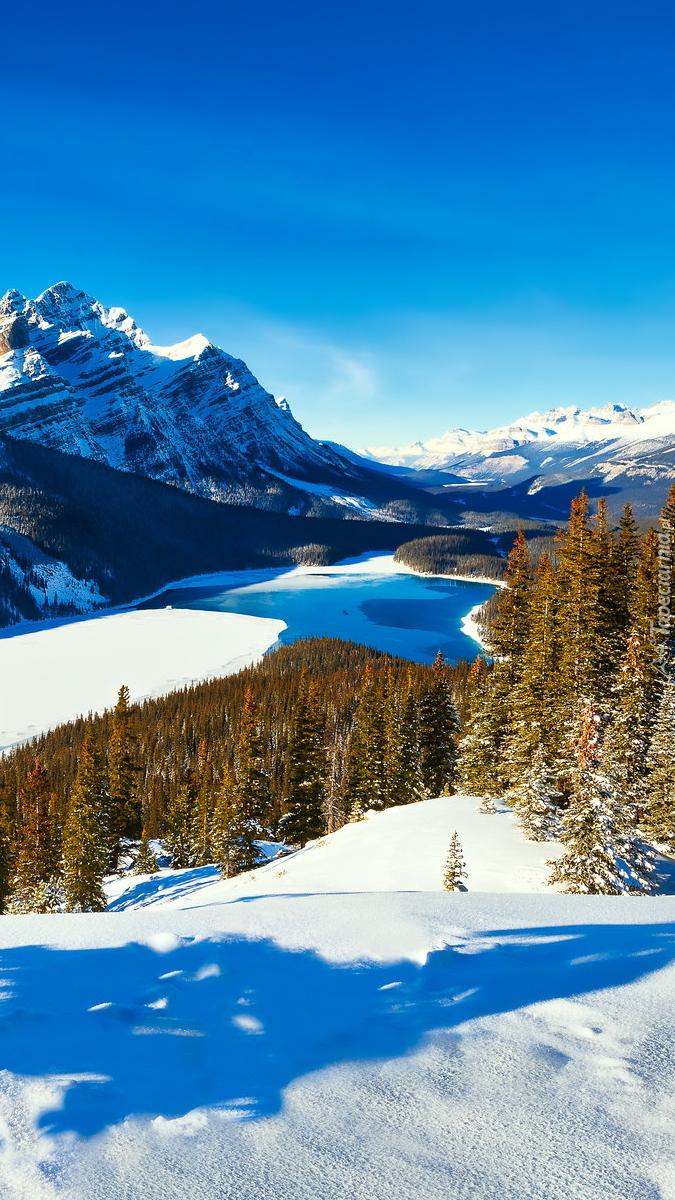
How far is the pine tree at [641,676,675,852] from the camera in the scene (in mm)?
20906

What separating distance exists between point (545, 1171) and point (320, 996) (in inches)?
92.3

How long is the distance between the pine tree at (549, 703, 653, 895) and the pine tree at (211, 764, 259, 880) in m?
21.7

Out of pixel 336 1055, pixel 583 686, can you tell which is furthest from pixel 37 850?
pixel 336 1055

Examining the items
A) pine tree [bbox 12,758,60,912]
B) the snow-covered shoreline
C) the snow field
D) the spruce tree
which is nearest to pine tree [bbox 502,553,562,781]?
the spruce tree

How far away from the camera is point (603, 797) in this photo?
52.7ft

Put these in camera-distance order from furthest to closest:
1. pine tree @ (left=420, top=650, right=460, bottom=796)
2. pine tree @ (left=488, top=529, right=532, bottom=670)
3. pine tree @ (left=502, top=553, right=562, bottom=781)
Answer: pine tree @ (left=420, top=650, right=460, bottom=796) → pine tree @ (left=488, top=529, right=532, bottom=670) → pine tree @ (left=502, top=553, right=562, bottom=781)

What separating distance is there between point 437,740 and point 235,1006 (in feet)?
118

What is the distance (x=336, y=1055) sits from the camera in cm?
457

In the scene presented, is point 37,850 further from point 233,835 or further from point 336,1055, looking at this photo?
point 336,1055

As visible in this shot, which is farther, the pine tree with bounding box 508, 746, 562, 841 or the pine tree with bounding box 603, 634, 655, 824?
the pine tree with bounding box 603, 634, 655, 824

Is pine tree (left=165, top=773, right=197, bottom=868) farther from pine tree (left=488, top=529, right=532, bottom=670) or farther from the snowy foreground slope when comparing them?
the snowy foreground slope

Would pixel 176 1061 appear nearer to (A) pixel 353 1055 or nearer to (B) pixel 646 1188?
(A) pixel 353 1055

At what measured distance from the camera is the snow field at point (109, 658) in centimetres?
8531

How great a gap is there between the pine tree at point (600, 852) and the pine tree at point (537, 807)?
13.3 ft
